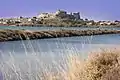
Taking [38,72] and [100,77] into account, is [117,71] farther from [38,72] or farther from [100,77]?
[38,72]

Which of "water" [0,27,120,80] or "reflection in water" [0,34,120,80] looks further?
"reflection in water" [0,34,120,80]

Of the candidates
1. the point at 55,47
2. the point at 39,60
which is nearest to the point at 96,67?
the point at 39,60

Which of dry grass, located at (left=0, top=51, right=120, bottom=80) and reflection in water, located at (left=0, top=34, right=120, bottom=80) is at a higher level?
dry grass, located at (left=0, top=51, right=120, bottom=80)

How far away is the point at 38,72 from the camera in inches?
442

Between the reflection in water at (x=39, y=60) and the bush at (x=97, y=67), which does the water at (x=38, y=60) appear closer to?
the reflection in water at (x=39, y=60)

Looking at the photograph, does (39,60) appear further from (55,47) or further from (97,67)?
(55,47)

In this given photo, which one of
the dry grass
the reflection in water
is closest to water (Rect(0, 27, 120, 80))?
the reflection in water

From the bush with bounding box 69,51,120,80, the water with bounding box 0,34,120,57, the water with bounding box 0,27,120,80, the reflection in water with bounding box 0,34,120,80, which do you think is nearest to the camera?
the bush with bounding box 69,51,120,80

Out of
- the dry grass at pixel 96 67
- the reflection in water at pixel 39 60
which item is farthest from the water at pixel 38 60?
the dry grass at pixel 96 67

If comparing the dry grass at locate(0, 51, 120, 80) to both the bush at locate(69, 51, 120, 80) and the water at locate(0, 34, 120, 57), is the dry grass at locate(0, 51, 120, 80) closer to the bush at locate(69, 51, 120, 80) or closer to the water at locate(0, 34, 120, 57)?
the bush at locate(69, 51, 120, 80)

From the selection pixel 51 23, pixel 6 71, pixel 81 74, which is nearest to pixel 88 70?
pixel 81 74

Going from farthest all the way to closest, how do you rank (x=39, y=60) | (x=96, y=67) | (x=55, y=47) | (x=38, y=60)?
A: (x=55, y=47)
(x=39, y=60)
(x=38, y=60)
(x=96, y=67)

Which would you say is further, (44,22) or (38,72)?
(44,22)

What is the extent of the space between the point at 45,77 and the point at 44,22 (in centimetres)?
14231
